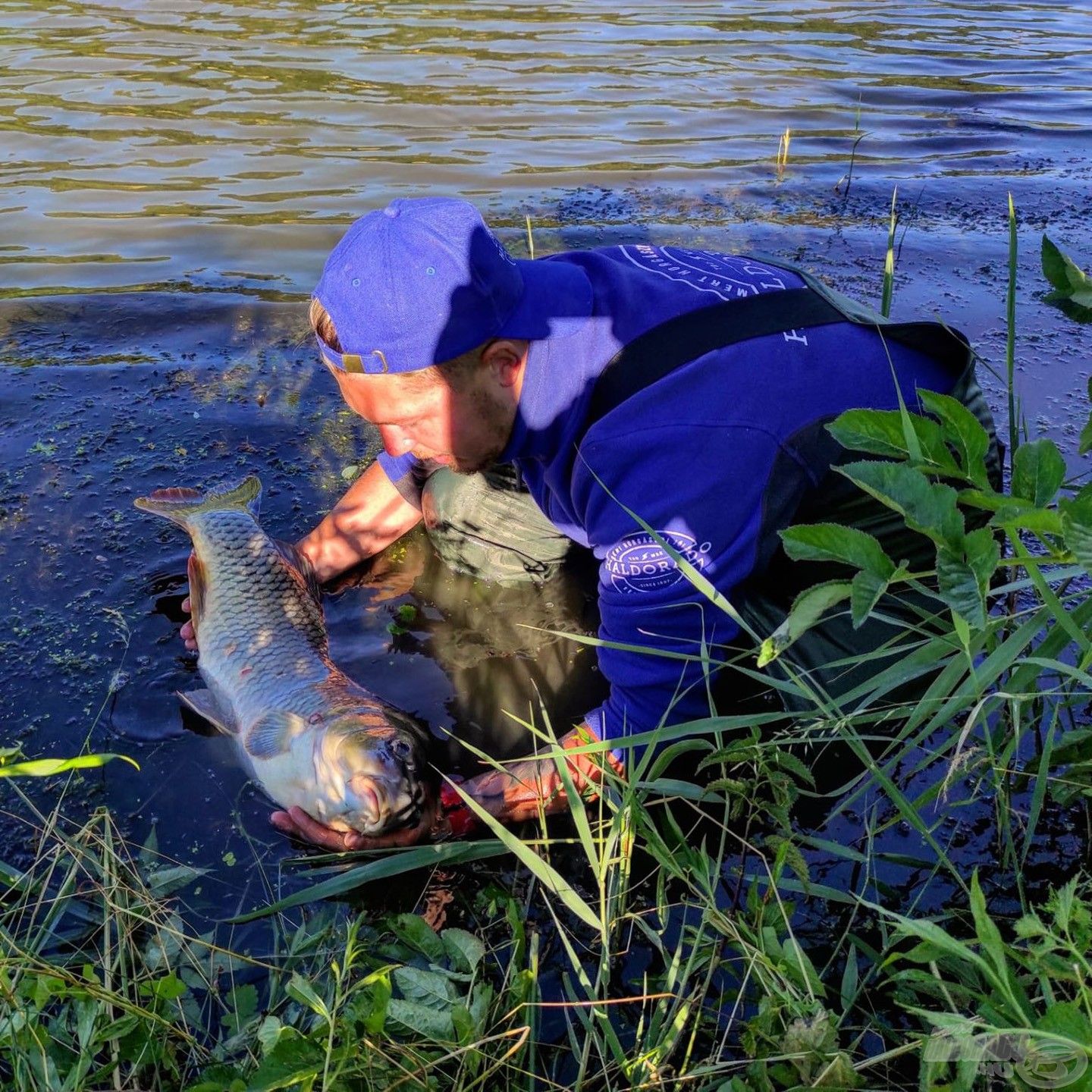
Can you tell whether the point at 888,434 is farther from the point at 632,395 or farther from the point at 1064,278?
the point at 632,395

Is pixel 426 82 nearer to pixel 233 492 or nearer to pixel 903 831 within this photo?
pixel 233 492

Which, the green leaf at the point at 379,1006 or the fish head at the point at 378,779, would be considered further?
the fish head at the point at 378,779

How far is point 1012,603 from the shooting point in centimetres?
308

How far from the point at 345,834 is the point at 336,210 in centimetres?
523

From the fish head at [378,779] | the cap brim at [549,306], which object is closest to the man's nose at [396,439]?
the cap brim at [549,306]

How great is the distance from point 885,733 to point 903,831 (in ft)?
0.93

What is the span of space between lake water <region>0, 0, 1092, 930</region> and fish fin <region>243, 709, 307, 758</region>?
144 mm

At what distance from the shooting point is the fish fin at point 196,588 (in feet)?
12.0

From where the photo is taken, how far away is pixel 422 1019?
1.90 metres

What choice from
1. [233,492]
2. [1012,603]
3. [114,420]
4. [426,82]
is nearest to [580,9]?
[426,82]

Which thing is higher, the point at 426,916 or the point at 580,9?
the point at 580,9

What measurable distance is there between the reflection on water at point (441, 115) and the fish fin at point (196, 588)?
2.95 m

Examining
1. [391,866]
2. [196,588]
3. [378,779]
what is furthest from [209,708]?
[391,866]

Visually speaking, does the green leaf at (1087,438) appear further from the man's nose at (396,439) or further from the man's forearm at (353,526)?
the man's forearm at (353,526)
